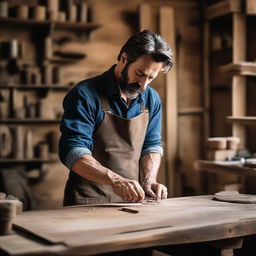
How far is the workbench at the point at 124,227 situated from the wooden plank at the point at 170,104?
3307 millimetres

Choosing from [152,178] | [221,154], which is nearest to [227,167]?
[221,154]

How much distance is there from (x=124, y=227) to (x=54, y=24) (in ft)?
13.1

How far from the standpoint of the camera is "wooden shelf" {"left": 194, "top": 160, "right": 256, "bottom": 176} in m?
4.51

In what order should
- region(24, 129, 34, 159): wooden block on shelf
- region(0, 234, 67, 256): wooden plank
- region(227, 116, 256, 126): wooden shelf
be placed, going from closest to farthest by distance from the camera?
1. region(0, 234, 67, 256): wooden plank
2. region(227, 116, 256, 126): wooden shelf
3. region(24, 129, 34, 159): wooden block on shelf

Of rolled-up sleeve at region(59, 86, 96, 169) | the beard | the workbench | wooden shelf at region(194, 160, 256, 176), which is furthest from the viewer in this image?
wooden shelf at region(194, 160, 256, 176)

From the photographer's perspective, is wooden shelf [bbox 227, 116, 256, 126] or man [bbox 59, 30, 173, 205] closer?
man [bbox 59, 30, 173, 205]

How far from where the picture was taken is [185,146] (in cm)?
687

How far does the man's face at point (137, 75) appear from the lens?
11.3ft

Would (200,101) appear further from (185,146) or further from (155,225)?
(155,225)

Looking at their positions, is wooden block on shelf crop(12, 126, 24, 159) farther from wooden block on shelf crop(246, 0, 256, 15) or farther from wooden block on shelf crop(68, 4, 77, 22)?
wooden block on shelf crop(246, 0, 256, 15)

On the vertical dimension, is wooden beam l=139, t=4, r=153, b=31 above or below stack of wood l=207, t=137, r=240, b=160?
above

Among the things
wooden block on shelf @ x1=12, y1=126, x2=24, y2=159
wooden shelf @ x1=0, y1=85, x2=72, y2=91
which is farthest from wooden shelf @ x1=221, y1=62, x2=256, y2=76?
wooden block on shelf @ x1=12, y1=126, x2=24, y2=159

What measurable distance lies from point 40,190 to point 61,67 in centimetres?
147

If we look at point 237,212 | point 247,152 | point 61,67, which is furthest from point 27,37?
point 237,212
